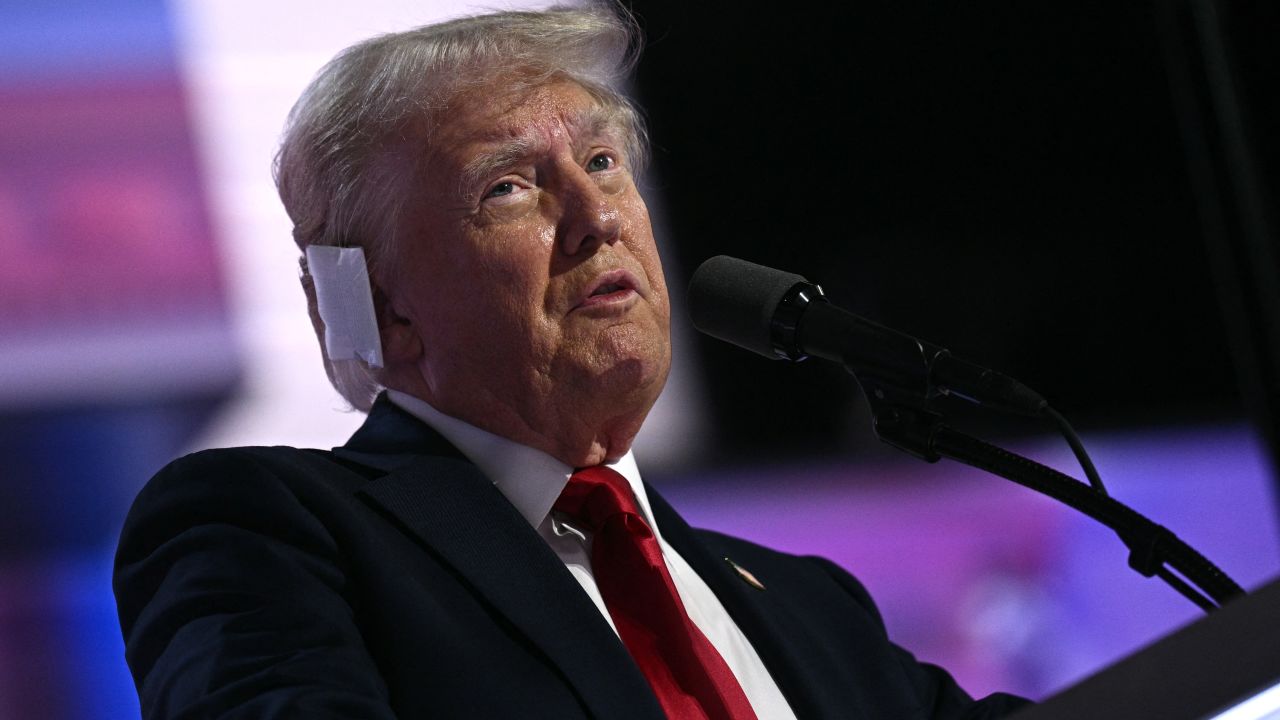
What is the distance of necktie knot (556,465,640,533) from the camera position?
1694 millimetres

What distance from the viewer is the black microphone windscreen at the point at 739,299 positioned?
1.39 meters

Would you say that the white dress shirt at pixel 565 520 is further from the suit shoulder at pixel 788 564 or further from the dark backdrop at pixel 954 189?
the dark backdrop at pixel 954 189

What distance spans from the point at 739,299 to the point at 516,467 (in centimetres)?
46

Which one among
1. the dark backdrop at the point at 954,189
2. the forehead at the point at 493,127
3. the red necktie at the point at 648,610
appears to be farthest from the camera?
the dark backdrop at the point at 954,189

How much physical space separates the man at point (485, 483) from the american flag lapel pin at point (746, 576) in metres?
0.01

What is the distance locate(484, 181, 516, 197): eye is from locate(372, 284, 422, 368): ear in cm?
22

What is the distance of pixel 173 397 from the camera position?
201cm

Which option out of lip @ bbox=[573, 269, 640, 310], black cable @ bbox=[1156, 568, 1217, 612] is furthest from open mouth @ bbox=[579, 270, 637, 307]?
black cable @ bbox=[1156, 568, 1217, 612]

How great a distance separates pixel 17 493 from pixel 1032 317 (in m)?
2.14

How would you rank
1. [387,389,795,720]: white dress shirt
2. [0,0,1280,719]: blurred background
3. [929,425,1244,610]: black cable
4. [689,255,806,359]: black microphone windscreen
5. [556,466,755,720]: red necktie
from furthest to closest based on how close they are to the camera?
[0,0,1280,719]: blurred background → [387,389,795,720]: white dress shirt → [556,466,755,720]: red necktie → [689,255,806,359]: black microphone windscreen → [929,425,1244,610]: black cable

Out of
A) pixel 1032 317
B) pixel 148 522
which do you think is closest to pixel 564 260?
pixel 148 522

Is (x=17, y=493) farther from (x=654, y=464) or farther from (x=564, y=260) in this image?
(x=654, y=464)

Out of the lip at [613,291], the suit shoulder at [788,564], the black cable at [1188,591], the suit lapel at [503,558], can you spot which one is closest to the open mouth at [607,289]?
the lip at [613,291]

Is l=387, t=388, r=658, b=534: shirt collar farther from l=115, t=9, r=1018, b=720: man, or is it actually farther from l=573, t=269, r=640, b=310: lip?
l=573, t=269, r=640, b=310: lip
